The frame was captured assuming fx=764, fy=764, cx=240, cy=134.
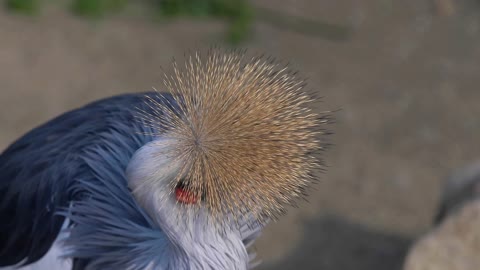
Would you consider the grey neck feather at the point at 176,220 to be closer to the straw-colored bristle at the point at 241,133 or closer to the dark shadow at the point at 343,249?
the straw-colored bristle at the point at 241,133

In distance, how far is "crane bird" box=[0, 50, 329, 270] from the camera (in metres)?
1.15

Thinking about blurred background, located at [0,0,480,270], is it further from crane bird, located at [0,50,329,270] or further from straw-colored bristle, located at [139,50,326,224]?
straw-colored bristle, located at [139,50,326,224]

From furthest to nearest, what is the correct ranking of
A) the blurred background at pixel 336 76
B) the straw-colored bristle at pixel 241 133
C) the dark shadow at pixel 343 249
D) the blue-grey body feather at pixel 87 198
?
1. the blurred background at pixel 336 76
2. the dark shadow at pixel 343 249
3. the blue-grey body feather at pixel 87 198
4. the straw-colored bristle at pixel 241 133

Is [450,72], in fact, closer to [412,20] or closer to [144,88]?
[412,20]

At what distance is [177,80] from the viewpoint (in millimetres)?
1226

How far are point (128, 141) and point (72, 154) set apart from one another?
11 centimetres

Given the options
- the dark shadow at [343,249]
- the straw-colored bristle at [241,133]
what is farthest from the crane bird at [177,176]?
the dark shadow at [343,249]

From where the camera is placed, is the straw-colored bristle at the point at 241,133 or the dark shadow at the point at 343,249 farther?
the dark shadow at the point at 343,249

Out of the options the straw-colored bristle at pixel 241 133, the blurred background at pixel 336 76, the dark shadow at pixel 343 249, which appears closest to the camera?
the straw-colored bristle at pixel 241 133

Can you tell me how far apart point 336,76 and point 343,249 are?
763 mm

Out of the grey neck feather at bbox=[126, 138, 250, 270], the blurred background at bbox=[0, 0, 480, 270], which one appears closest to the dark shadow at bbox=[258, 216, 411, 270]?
the blurred background at bbox=[0, 0, 480, 270]

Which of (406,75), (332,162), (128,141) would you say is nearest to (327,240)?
(332,162)

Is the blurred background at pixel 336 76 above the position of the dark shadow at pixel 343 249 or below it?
above

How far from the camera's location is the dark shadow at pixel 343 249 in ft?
7.86
